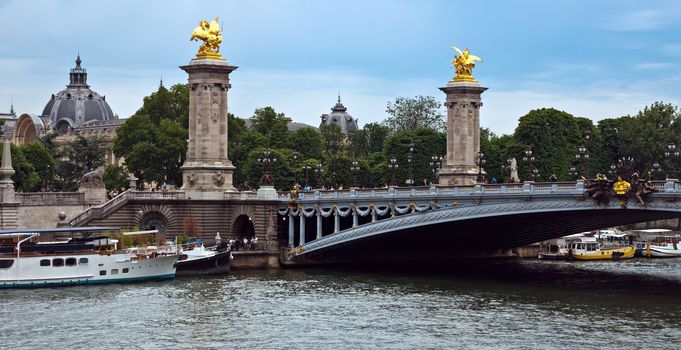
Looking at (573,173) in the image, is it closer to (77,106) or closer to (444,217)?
(444,217)

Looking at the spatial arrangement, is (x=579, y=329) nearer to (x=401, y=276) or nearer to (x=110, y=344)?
(x=110, y=344)

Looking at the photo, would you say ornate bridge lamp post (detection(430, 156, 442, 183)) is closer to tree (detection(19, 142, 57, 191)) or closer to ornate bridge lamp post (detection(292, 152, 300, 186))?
ornate bridge lamp post (detection(292, 152, 300, 186))

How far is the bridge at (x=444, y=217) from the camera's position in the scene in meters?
71.1

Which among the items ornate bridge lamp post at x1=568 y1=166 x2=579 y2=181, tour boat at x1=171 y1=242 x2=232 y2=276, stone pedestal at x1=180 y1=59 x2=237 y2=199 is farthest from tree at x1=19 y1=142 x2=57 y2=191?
tour boat at x1=171 y1=242 x2=232 y2=276

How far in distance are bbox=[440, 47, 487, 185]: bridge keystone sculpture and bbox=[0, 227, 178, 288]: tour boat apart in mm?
28984

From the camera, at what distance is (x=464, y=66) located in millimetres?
100250

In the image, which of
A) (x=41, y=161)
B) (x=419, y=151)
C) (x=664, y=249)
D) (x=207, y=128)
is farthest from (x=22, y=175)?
(x=664, y=249)

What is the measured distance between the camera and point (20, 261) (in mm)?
72062

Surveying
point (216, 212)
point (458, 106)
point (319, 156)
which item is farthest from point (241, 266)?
point (319, 156)

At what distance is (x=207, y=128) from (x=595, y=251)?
26.5m

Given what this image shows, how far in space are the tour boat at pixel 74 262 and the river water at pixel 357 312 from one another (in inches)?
56.9

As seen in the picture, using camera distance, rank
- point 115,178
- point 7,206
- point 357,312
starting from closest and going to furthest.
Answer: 1. point 357,312
2. point 7,206
3. point 115,178

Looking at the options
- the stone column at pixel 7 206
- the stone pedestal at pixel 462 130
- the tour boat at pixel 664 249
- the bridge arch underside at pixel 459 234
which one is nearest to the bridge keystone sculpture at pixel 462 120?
the stone pedestal at pixel 462 130

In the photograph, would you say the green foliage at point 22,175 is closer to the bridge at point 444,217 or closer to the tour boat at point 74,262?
the bridge at point 444,217
